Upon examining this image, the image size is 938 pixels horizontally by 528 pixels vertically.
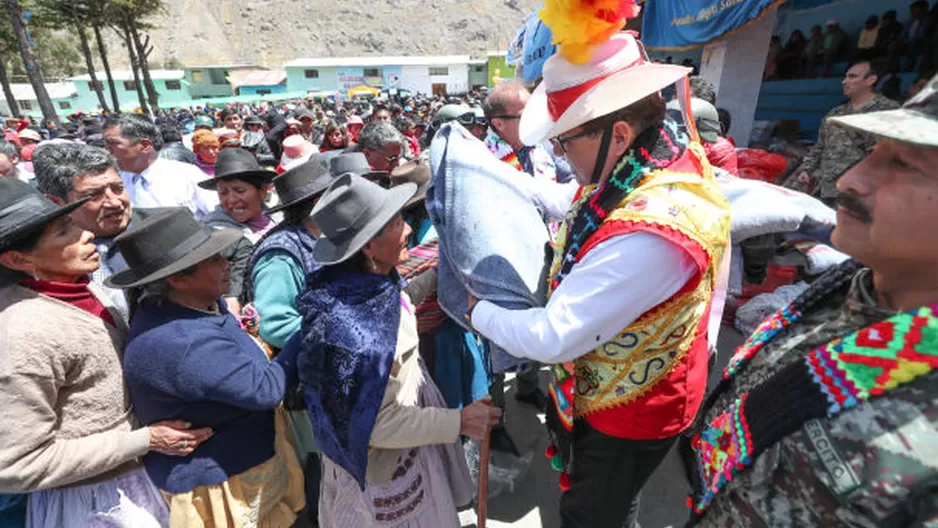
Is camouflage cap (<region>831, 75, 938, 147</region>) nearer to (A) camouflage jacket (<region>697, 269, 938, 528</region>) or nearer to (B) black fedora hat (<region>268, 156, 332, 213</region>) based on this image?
(A) camouflage jacket (<region>697, 269, 938, 528</region>)

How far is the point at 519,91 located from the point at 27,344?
2.78 m

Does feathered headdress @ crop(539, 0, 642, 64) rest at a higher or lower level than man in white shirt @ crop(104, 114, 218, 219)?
higher

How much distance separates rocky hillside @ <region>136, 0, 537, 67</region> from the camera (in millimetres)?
77912

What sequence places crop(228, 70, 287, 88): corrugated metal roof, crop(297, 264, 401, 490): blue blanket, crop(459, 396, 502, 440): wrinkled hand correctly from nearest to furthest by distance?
crop(297, 264, 401, 490): blue blanket
crop(459, 396, 502, 440): wrinkled hand
crop(228, 70, 287, 88): corrugated metal roof

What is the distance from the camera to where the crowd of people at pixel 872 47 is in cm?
558

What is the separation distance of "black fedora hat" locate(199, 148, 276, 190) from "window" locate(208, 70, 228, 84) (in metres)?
65.3

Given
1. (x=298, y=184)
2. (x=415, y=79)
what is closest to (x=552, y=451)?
(x=298, y=184)

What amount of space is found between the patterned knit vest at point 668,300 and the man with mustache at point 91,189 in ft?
7.84

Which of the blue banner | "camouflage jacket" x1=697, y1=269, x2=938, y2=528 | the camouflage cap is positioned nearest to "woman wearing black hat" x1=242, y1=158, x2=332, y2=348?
"camouflage jacket" x1=697, y1=269, x2=938, y2=528

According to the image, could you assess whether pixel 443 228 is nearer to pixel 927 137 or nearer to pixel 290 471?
pixel 927 137

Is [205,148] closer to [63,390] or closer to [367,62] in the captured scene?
[63,390]

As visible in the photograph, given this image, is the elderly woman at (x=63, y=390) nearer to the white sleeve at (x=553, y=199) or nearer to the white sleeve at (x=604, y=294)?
the white sleeve at (x=604, y=294)

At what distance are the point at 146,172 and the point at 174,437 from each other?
356 centimetres

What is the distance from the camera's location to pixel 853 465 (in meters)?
0.77
